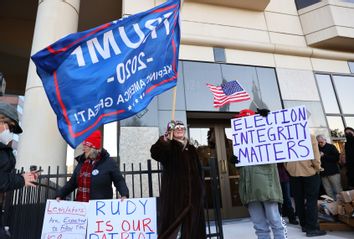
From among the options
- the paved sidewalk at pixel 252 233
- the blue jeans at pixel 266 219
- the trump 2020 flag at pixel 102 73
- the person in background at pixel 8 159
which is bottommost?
the paved sidewalk at pixel 252 233

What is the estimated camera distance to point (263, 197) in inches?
151

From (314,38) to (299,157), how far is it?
759 centimetres

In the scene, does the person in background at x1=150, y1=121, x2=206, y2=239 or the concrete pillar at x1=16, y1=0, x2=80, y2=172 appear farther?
the concrete pillar at x1=16, y1=0, x2=80, y2=172

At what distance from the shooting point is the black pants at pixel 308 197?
16.7 feet

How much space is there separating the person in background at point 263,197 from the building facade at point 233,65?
371 cm

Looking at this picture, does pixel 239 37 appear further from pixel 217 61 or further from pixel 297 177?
pixel 297 177

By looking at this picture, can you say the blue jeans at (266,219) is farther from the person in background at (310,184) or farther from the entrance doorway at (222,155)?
the entrance doorway at (222,155)

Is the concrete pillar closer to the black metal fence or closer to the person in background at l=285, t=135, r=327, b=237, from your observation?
the black metal fence

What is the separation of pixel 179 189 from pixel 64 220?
5.05ft

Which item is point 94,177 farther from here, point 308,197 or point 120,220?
point 308,197

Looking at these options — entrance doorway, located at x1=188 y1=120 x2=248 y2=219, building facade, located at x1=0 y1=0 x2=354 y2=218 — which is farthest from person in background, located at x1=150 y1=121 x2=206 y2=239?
entrance doorway, located at x1=188 y1=120 x2=248 y2=219

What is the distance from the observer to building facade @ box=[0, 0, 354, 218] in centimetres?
756

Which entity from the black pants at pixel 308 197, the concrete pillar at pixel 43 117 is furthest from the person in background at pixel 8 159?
the black pants at pixel 308 197

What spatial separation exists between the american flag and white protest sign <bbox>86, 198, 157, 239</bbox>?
16.4ft
